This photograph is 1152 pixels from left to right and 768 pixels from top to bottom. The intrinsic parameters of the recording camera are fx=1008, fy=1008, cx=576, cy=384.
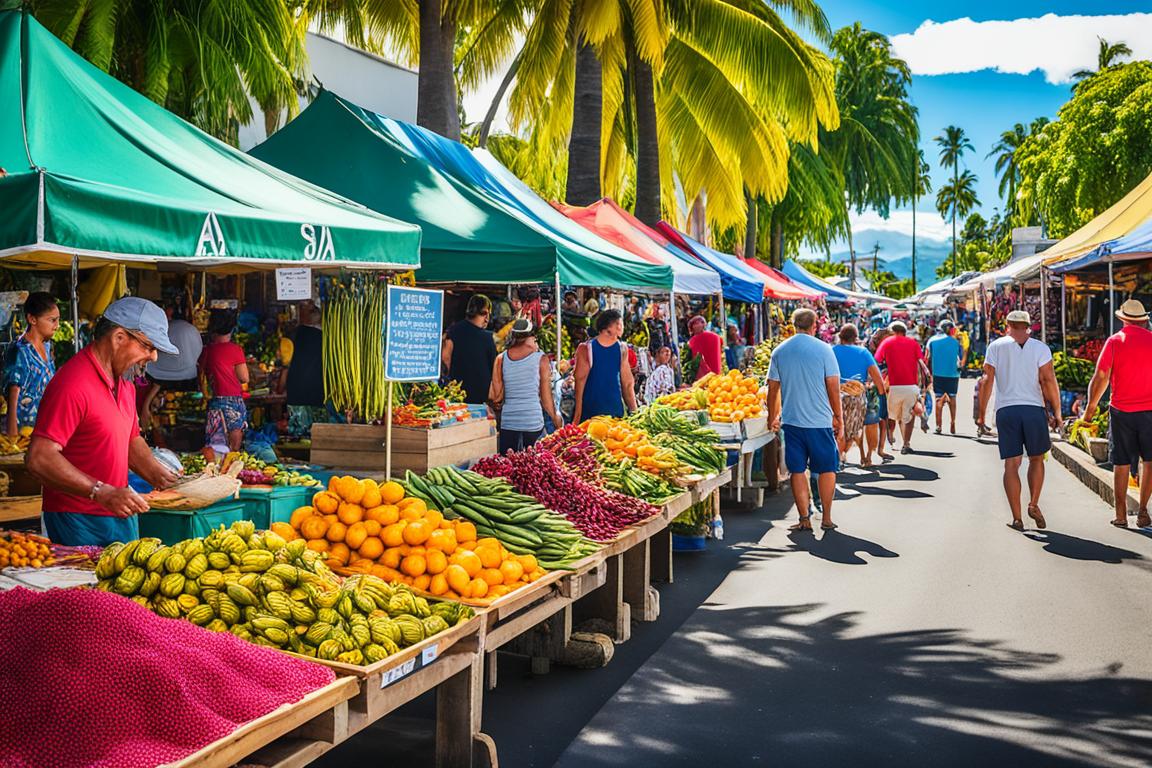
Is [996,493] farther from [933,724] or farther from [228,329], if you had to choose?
[228,329]

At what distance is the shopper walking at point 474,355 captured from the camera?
9547mm

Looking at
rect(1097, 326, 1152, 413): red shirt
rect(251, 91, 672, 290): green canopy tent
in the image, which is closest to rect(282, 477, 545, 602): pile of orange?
rect(251, 91, 672, 290): green canopy tent

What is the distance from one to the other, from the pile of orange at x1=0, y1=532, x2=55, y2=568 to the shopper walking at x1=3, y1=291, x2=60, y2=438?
3.22 meters

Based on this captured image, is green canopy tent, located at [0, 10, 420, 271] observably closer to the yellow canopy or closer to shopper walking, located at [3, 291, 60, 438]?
shopper walking, located at [3, 291, 60, 438]

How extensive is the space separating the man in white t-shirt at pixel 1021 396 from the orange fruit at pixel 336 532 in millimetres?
6972

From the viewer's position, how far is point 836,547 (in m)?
9.38

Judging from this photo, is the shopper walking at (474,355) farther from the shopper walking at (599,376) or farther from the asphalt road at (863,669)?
the asphalt road at (863,669)

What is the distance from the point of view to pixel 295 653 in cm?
382

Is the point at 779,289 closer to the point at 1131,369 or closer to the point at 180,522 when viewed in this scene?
the point at 1131,369

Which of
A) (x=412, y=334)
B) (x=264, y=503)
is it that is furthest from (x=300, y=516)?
(x=412, y=334)

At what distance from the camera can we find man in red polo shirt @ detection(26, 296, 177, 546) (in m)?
4.40

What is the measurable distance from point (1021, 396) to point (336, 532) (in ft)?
23.8

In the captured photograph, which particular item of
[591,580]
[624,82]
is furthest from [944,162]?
[591,580]

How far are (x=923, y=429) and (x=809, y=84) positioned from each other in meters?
7.00
